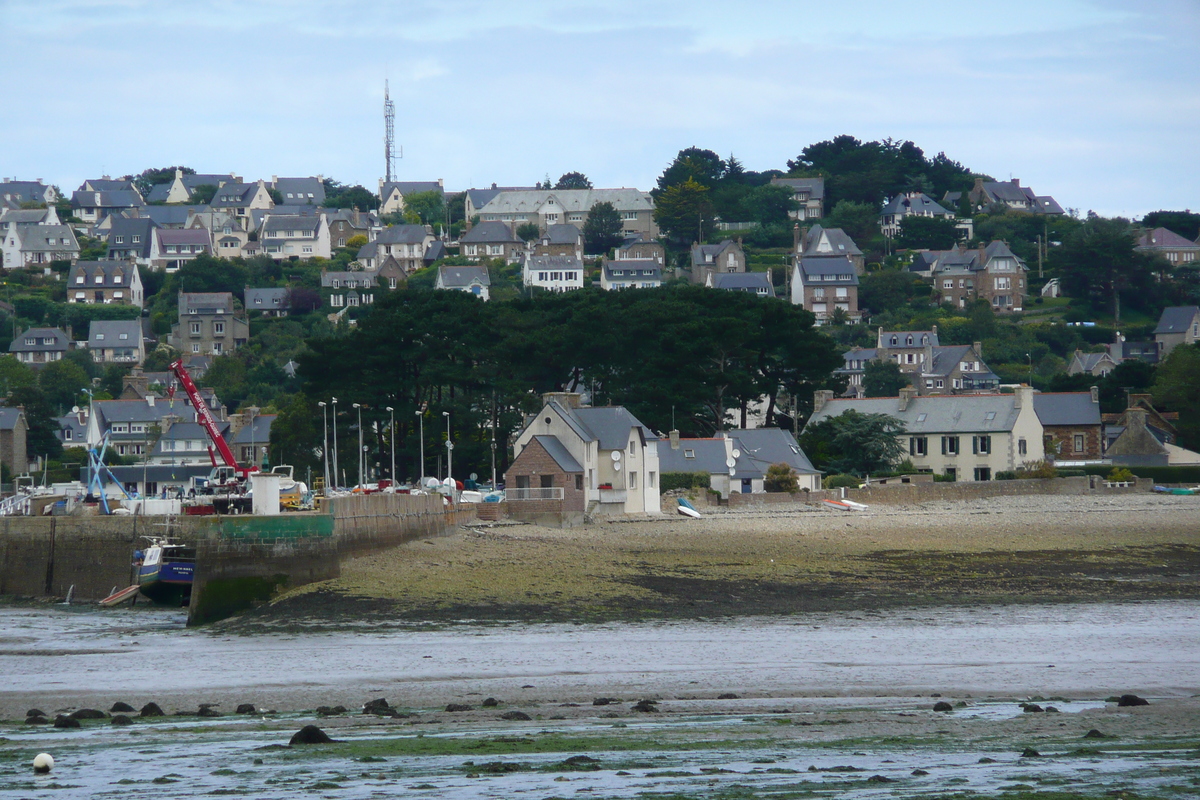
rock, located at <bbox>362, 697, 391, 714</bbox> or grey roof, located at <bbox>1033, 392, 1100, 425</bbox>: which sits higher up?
grey roof, located at <bbox>1033, 392, 1100, 425</bbox>

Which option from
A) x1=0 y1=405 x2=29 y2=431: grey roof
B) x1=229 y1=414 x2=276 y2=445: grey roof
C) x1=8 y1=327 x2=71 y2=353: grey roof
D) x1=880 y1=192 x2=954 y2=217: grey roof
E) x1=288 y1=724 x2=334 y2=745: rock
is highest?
x1=880 y1=192 x2=954 y2=217: grey roof

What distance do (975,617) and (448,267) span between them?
112 m

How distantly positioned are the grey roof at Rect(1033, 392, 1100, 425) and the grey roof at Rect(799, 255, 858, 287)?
59.1 meters

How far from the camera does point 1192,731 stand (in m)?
19.1

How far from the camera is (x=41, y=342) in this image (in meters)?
126

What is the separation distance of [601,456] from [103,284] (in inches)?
4109

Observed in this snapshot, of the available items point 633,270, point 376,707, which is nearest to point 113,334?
point 633,270

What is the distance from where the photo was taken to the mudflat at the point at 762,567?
1268 inches

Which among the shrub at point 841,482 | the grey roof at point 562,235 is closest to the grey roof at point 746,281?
the grey roof at point 562,235

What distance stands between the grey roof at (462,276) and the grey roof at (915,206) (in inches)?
1742

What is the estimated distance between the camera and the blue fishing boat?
39.0m

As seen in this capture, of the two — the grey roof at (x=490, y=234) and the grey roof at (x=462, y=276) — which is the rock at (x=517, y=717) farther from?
the grey roof at (x=490, y=234)

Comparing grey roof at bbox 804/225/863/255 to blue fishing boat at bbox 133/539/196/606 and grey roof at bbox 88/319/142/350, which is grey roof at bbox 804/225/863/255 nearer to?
grey roof at bbox 88/319/142/350

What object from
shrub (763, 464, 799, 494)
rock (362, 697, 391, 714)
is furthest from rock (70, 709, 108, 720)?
shrub (763, 464, 799, 494)
